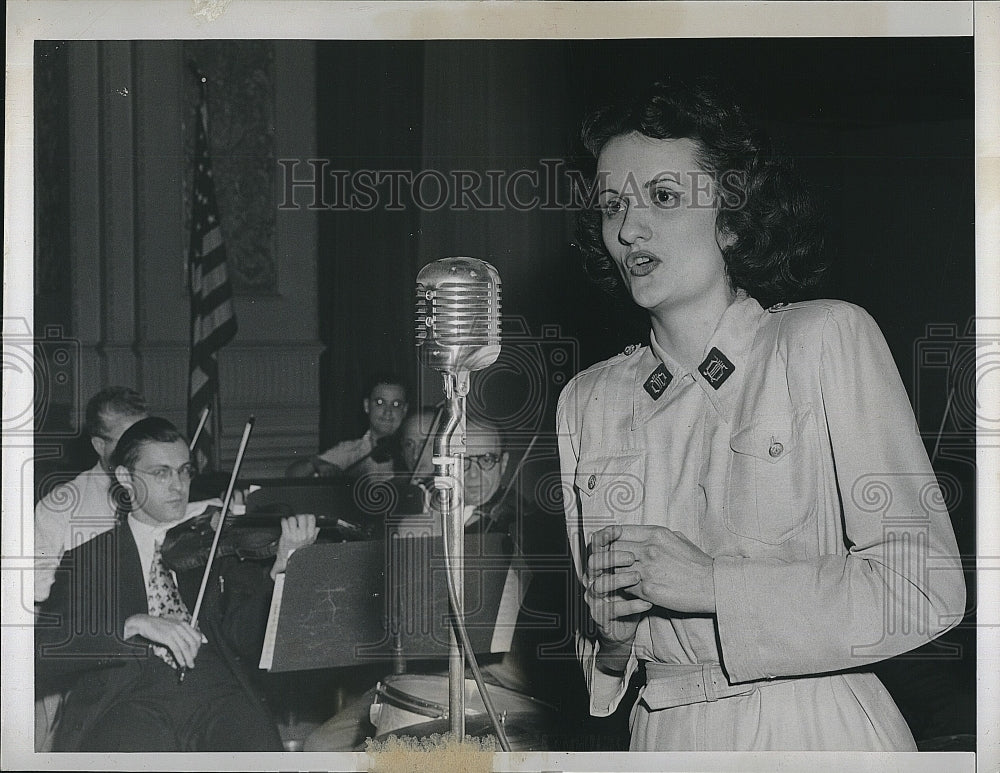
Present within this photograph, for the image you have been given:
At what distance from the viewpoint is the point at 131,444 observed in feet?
6.17

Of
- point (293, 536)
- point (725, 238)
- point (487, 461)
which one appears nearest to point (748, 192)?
point (725, 238)

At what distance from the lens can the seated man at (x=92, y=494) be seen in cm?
188

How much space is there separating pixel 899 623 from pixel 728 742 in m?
0.38

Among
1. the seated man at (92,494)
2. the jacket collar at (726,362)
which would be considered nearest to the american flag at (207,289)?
the seated man at (92,494)

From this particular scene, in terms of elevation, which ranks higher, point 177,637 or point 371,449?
point 371,449

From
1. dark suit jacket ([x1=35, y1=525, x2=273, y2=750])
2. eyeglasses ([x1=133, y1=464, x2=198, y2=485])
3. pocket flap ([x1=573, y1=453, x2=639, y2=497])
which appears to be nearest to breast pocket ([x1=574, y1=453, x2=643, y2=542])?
pocket flap ([x1=573, y1=453, x2=639, y2=497])

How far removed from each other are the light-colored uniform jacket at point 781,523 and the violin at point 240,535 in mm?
436

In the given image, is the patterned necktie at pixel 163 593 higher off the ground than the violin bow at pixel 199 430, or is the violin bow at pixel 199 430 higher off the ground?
the violin bow at pixel 199 430

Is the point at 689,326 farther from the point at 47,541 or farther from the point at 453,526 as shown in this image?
the point at 47,541

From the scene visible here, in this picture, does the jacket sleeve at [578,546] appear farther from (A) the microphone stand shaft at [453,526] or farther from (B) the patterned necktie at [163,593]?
(B) the patterned necktie at [163,593]

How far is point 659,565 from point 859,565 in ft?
1.19

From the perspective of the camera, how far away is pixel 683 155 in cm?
185

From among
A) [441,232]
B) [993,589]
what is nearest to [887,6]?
[441,232]

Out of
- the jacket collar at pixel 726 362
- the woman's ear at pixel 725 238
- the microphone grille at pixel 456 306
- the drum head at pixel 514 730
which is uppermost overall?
the woman's ear at pixel 725 238
